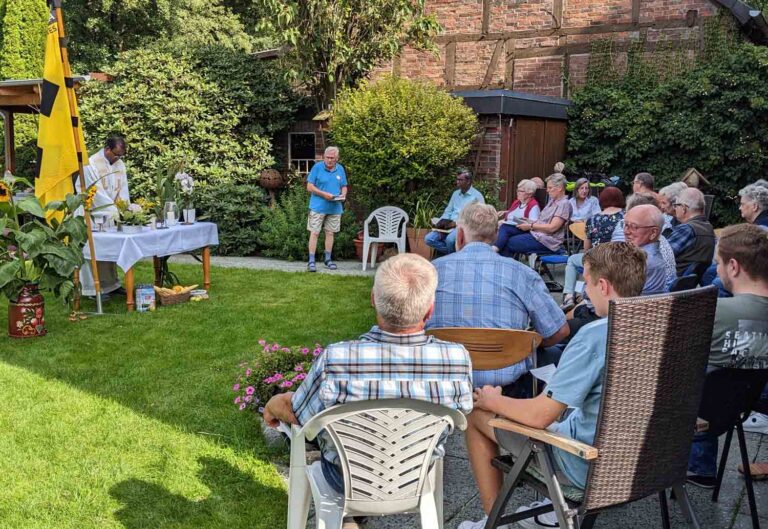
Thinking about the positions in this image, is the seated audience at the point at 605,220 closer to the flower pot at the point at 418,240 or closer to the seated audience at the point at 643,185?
the seated audience at the point at 643,185

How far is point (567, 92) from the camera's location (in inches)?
520

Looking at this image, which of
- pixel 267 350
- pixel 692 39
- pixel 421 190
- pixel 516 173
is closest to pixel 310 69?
pixel 421 190

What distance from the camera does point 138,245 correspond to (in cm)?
669

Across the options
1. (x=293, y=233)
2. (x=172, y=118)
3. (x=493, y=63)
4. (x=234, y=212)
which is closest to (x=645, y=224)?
(x=293, y=233)

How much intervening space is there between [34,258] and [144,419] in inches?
100

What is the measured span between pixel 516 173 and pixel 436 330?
27.7ft

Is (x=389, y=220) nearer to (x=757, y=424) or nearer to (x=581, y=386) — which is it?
(x=757, y=424)

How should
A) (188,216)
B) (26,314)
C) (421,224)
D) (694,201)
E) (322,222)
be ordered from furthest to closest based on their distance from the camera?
(421,224) → (322,222) → (188,216) → (26,314) → (694,201)

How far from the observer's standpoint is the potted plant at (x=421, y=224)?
9.85 meters

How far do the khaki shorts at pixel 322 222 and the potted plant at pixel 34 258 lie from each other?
3.81 meters

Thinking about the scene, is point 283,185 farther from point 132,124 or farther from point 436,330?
point 436,330

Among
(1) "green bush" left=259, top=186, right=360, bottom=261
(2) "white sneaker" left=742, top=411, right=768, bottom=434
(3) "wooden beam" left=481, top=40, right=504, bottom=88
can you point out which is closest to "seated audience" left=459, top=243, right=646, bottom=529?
(2) "white sneaker" left=742, top=411, right=768, bottom=434

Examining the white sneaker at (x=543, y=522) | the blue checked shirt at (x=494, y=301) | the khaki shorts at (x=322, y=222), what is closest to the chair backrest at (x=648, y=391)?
the white sneaker at (x=543, y=522)

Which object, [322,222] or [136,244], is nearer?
[136,244]
